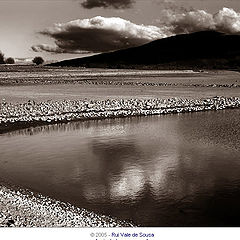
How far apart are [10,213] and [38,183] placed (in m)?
2.65

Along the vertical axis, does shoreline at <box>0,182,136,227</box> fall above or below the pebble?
below

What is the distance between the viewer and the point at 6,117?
22.4 m

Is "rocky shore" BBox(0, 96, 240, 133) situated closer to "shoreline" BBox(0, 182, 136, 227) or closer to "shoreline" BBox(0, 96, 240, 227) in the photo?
"shoreline" BBox(0, 96, 240, 227)

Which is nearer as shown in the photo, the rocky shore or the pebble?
the rocky shore

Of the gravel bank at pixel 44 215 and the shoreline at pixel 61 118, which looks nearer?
the gravel bank at pixel 44 215

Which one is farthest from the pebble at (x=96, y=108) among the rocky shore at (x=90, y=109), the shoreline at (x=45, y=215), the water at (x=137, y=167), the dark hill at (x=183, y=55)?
the dark hill at (x=183, y=55)

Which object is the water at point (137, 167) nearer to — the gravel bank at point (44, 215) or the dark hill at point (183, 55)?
the gravel bank at point (44, 215)

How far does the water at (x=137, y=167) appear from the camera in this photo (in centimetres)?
1049

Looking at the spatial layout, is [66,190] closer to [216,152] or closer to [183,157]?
[183,157]

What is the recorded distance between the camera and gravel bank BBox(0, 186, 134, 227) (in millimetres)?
9391

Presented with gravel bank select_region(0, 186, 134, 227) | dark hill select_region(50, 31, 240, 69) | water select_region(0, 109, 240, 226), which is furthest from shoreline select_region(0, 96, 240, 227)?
dark hill select_region(50, 31, 240, 69)

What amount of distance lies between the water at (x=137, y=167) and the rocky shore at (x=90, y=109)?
4.87ft

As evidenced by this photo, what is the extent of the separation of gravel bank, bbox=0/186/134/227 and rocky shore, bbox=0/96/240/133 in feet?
31.7
